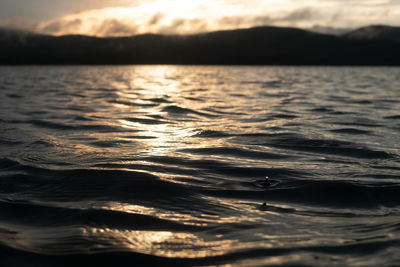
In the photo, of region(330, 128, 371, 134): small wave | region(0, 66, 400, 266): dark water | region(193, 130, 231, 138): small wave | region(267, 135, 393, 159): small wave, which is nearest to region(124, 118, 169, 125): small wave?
region(0, 66, 400, 266): dark water

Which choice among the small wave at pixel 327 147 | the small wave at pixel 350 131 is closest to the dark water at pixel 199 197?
the small wave at pixel 327 147

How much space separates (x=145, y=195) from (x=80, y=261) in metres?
1.86

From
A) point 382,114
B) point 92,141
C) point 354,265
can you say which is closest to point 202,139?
point 92,141

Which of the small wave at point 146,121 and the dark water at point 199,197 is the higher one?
the small wave at point 146,121

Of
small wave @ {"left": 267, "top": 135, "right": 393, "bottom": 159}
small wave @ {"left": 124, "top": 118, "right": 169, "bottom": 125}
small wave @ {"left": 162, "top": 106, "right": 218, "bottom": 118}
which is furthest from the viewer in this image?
small wave @ {"left": 162, "top": 106, "right": 218, "bottom": 118}

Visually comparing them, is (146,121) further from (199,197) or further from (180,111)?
(199,197)

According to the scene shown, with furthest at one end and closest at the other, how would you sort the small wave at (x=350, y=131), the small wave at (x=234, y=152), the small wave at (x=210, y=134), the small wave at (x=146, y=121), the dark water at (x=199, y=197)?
the small wave at (x=146, y=121), the small wave at (x=350, y=131), the small wave at (x=210, y=134), the small wave at (x=234, y=152), the dark water at (x=199, y=197)

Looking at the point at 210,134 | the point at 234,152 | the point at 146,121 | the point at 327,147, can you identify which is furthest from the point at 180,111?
the point at 327,147

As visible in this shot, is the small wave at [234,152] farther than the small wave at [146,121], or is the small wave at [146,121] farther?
the small wave at [146,121]

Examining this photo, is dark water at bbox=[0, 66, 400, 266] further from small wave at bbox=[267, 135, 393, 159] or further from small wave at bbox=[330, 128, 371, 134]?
small wave at bbox=[330, 128, 371, 134]

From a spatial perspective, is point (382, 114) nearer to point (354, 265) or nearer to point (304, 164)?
point (304, 164)

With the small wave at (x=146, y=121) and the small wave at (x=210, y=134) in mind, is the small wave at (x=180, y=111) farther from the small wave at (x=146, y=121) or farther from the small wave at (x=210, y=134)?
the small wave at (x=210, y=134)

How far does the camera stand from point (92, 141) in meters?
9.05

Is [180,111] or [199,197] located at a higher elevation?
[180,111]
